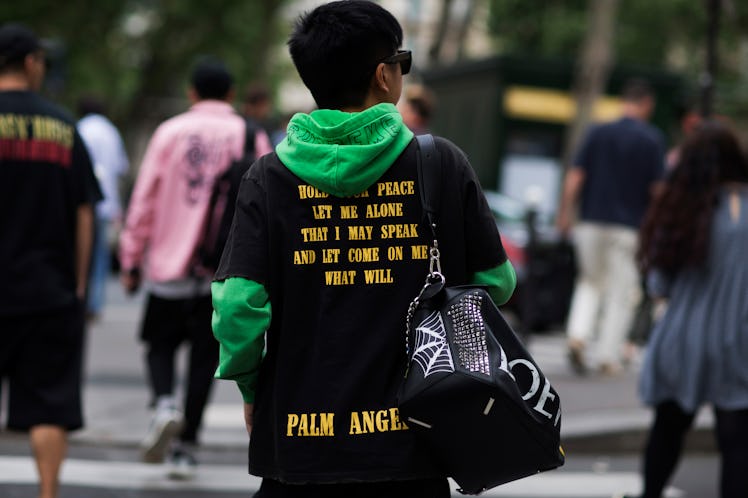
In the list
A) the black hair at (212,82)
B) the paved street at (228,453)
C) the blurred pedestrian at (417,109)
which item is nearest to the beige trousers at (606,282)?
the paved street at (228,453)

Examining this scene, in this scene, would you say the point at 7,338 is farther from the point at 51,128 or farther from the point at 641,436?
the point at 641,436

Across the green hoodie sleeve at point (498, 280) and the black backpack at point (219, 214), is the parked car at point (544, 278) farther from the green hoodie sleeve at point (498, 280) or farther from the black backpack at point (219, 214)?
the green hoodie sleeve at point (498, 280)

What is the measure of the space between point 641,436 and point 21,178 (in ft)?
13.2

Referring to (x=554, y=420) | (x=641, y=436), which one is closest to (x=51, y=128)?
(x=554, y=420)

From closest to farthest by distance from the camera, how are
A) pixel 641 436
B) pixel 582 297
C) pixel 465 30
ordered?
1. pixel 641 436
2. pixel 582 297
3. pixel 465 30

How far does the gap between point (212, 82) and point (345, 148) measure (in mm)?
3609

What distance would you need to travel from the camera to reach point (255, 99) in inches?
378

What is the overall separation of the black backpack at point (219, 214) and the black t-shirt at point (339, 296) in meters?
3.02

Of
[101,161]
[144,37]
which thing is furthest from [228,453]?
[144,37]

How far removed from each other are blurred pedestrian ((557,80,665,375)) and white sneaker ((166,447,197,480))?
452cm

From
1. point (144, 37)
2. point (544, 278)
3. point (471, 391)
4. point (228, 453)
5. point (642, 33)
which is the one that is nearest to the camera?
point (471, 391)

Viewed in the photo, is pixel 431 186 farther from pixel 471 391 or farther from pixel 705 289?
pixel 705 289

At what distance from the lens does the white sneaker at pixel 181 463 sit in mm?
6430

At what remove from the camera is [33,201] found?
17.2 ft
